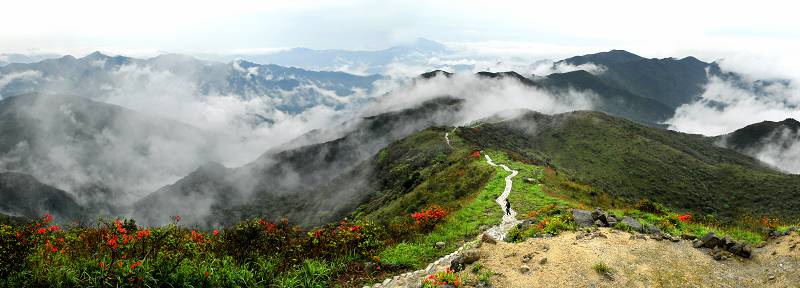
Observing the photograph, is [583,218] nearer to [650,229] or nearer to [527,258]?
[650,229]

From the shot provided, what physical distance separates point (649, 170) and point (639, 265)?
153 metres

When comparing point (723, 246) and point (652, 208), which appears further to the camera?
point (652, 208)

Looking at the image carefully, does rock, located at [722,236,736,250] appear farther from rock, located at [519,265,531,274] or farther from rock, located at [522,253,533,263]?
rock, located at [519,265,531,274]

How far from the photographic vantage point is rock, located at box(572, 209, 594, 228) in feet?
76.2

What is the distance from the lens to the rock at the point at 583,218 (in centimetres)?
2322

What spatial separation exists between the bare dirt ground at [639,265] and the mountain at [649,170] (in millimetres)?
89755

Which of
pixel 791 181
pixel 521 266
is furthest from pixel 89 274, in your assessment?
pixel 791 181

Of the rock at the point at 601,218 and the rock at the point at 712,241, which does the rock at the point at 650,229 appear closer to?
the rock at the point at 601,218

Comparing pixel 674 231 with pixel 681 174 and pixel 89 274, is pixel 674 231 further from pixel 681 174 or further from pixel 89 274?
pixel 681 174

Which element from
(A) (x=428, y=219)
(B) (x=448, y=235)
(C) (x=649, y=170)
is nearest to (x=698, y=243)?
(B) (x=448, y=235)

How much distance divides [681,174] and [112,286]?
170464mm

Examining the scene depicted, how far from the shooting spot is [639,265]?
17.1m

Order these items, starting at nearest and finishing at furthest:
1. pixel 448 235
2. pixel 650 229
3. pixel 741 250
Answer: pixel 741 250 < pixel 650 229 < pixel 448 235

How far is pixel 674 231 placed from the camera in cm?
2195
